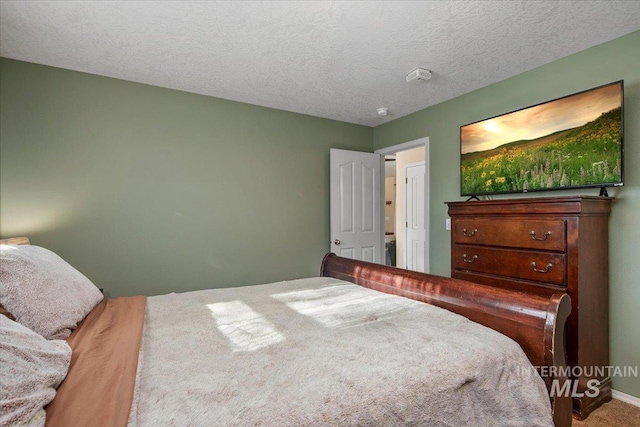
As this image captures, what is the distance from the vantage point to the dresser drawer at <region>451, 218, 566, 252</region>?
7.06 feet

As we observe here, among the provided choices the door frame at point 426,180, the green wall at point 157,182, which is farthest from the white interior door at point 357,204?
the door frame at point 426,180

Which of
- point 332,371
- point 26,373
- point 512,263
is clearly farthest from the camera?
point 512,263

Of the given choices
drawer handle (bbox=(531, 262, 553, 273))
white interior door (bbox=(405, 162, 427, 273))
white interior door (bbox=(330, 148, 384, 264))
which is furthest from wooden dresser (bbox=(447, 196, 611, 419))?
white interior door (bbox=(405, 162, 427, 273))

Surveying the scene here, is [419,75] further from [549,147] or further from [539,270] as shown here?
[539,270]

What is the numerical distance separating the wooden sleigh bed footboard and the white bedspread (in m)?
0.09

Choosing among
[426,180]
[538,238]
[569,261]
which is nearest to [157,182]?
[426,180]

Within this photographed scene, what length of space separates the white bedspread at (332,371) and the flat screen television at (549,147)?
5.48 ft

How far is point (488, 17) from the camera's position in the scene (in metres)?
2.04

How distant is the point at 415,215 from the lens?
225 inches

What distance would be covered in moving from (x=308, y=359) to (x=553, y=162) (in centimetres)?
250

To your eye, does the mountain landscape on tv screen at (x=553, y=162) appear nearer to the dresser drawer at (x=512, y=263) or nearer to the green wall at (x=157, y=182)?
the dresser drawer at (x=512, y=263)

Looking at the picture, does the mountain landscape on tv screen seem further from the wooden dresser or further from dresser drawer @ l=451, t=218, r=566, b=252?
dresser drawer @ l=451, t=218, r=566, b=252

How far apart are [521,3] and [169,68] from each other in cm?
258

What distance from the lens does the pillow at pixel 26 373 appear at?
29.8 inches
